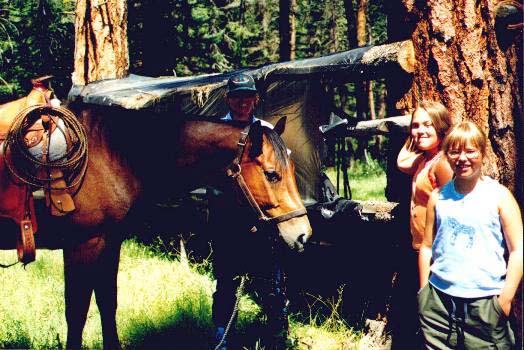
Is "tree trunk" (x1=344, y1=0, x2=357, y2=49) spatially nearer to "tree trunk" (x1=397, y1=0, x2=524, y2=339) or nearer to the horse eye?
"tree trunk" (x1=397, y1=0, x2=524, y2=339)

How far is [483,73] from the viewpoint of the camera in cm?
291

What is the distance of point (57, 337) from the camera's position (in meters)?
3.98

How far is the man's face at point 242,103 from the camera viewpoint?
145 inches

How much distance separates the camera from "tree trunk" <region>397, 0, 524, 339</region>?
2.86 meters

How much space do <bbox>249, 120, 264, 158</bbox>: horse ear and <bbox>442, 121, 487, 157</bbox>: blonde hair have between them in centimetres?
118

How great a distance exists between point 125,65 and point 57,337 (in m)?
5.57

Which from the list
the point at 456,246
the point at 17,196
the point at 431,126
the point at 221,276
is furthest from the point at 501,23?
the point at 17,196

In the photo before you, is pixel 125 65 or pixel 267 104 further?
pixel 125 65

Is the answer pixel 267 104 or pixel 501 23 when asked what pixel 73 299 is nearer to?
pixel 501 23

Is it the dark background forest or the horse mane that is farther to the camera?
the dark background forest

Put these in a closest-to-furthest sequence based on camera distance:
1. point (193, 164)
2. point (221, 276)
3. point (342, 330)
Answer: point (193, 164)
point (221, 276)
point (342, 330)

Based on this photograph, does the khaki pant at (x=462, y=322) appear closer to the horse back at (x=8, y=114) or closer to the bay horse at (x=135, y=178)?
the bay horse at (x=135, y=178)

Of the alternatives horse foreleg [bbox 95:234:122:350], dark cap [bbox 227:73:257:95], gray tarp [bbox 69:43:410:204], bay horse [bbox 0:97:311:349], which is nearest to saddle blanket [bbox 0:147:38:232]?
bay horse [bbox 0:97:311:349]

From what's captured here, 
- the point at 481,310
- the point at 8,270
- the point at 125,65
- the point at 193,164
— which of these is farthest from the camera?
the point at 125,65
